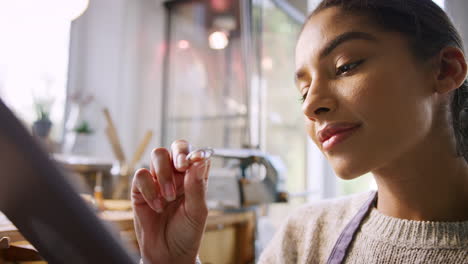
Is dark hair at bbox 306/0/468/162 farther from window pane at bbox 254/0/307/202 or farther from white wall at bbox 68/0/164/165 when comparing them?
white wall at bbox 68/0/164/165

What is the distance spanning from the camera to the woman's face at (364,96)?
0.49 m

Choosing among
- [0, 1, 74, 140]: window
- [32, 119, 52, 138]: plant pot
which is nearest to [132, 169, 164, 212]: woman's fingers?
[32, 119, 52, 138]: plant pot

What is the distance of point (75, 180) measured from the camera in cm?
21

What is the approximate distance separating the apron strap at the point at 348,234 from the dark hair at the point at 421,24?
7.0 inches

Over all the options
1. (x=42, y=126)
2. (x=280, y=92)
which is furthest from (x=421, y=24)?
(x=280, y=92)

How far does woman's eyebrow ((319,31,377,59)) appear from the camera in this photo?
20.2 inches

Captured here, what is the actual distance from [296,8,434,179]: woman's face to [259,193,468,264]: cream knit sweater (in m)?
0.13

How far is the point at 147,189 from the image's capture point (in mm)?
484

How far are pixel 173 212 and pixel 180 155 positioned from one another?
0.32 feet

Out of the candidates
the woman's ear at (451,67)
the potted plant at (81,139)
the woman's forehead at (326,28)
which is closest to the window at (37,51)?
the potted plant at (81,139)

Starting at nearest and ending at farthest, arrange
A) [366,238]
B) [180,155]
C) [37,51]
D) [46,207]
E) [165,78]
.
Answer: [46,207], [180,155], [366,238], [37,51], [165,78]

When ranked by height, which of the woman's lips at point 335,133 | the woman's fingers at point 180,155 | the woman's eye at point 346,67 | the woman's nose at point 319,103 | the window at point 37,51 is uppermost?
the window at point 37,51

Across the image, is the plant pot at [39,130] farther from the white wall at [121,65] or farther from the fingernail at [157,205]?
the white wall at [121,65]

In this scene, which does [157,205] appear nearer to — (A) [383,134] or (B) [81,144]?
(A) [383,134]
